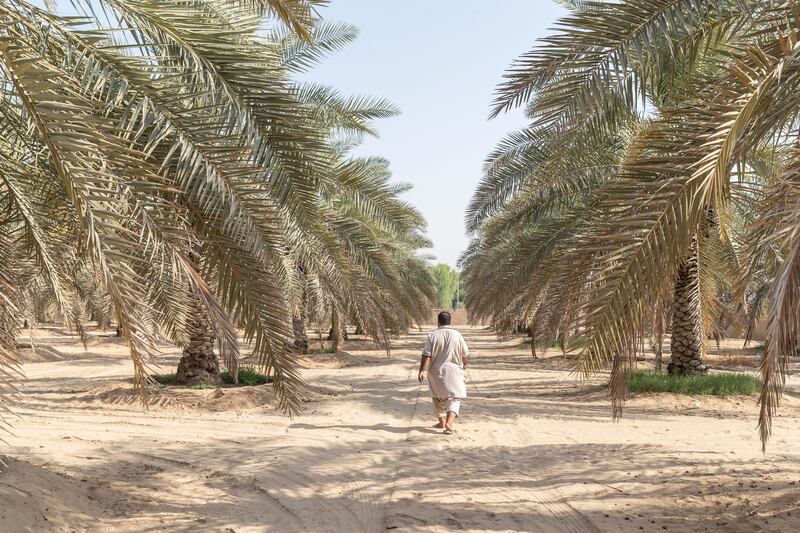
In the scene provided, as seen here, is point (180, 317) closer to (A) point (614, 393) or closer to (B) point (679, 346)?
(A) point (614, 393)

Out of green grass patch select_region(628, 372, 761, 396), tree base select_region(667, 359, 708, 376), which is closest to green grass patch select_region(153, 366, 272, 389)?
green grass patch select_region(628, 372, 761, 396)

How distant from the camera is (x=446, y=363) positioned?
29.6 ft

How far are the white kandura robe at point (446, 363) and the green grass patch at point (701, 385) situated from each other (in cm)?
419

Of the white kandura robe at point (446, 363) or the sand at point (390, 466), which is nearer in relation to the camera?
the sand at point (390, 466)

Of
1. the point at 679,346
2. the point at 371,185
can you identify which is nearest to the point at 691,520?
the point at 679,346

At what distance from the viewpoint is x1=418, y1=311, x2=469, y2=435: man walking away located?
29.2 feet

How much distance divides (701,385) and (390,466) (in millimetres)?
7040

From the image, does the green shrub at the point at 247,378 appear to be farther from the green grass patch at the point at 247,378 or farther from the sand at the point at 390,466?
the sand at the point at 390,466

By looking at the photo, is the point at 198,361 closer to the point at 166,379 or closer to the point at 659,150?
the point at 166,379

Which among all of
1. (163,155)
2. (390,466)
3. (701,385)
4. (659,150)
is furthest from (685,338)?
(163,155)

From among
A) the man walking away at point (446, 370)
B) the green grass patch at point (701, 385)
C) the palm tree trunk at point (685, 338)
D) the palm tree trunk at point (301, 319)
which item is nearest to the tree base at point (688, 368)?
the palm tree trunk at point (685, 338)

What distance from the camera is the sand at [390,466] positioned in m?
5.21

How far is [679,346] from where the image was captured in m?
13.3

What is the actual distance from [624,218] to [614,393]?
57.6 inches
